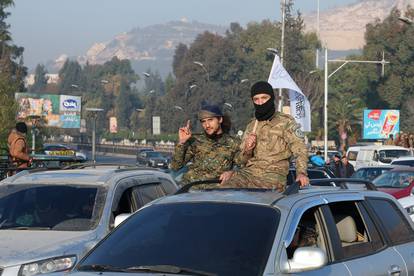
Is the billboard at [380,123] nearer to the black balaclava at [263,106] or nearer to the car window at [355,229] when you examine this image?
the black balaclava at [263,106]

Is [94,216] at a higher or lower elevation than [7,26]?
lower

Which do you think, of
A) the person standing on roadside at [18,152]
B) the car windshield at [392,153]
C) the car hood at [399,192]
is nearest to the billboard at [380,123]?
the car windshield at [392,153]

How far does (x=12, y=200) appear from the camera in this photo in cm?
966

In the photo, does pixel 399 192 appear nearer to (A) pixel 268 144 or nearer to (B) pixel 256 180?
(A) pixel 268 144

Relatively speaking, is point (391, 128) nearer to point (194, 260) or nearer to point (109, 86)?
point (194, 260)

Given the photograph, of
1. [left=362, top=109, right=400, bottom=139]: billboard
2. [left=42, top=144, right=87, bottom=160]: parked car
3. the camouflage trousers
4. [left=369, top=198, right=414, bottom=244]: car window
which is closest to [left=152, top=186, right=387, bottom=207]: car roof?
[left=369, top=198, right=414, bottom=244]: car window

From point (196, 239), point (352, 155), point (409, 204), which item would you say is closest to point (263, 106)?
point (196, 239)

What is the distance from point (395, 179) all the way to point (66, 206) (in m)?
14.5

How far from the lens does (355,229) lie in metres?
7.67

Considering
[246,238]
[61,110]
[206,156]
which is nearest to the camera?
[246,238]

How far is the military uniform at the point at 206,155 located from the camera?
10188mm

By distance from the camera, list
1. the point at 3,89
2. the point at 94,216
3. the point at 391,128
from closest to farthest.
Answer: the point at 94,216 < the point at 3,89 < the point at 391,128

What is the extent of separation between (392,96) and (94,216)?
79591 mm

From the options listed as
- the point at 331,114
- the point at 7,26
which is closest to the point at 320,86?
the point at 331,114
